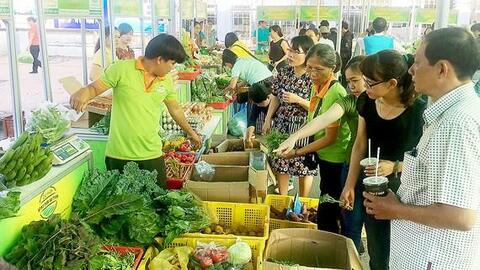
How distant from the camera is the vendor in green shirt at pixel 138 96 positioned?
298cm

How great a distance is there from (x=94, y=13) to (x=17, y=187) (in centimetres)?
202

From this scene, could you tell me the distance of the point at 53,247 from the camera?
1.92m

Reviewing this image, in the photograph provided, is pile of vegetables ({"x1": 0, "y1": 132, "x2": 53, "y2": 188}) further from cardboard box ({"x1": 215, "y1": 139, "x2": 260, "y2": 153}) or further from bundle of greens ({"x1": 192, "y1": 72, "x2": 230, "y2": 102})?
bundle of greens ({"x1": 192, "y1": 72, "x2": 230, "y2": 102})

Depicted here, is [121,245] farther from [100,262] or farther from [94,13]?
[94,13]

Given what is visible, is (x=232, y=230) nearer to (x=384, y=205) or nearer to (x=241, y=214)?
(x=241, y=214)

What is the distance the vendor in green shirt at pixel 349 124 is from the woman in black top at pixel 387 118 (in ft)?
1.54

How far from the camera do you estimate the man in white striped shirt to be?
5.58 feet

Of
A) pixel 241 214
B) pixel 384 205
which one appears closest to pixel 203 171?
pixel 241 214

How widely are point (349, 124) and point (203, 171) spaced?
1.11m

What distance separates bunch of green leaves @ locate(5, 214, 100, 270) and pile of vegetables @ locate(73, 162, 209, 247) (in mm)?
314

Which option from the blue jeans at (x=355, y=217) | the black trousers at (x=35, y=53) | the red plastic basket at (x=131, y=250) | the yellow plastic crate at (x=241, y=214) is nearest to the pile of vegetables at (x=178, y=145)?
the yellow plastic crate at (x=241, y=214)

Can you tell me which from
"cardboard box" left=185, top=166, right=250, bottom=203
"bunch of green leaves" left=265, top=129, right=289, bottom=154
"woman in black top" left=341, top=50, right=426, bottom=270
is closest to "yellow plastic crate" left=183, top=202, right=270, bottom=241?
"cardboard box" left=185, top=166, right=250, bottom=203

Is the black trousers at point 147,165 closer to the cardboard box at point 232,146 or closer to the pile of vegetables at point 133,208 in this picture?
the pile of vegetables at point 133,208

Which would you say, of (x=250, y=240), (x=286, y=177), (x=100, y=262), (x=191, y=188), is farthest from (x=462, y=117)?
(x=286, y=177)
